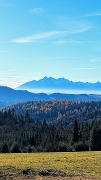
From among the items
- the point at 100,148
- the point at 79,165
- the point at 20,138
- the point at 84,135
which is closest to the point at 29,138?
the point at 20,138

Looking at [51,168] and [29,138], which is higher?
[51,168]

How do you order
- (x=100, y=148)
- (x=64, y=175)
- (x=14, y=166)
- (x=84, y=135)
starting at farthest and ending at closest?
(x=84, y=135), (x=100, y=148), (x=14, y=166), (x=64, y=175)


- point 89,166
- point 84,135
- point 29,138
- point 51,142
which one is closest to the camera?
point 89,166

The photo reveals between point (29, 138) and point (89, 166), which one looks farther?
point (29, 138)

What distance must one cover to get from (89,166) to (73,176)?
6.07m

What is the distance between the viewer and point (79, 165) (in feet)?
116

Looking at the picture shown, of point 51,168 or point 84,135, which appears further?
point 84,135

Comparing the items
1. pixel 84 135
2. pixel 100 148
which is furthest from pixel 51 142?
pixel 100 148

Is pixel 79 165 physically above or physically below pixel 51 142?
above

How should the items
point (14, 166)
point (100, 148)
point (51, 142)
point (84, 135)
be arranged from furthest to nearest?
point (51, 142)
point (84, 135)
point (100, 148)
point (14, 166)

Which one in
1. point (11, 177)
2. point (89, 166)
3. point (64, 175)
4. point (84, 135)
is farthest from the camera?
point (84, 135)

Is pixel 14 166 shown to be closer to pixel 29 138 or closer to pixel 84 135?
pixel 84 135

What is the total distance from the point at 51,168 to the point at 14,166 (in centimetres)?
407

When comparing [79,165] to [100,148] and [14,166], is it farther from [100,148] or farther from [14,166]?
[100,148]
